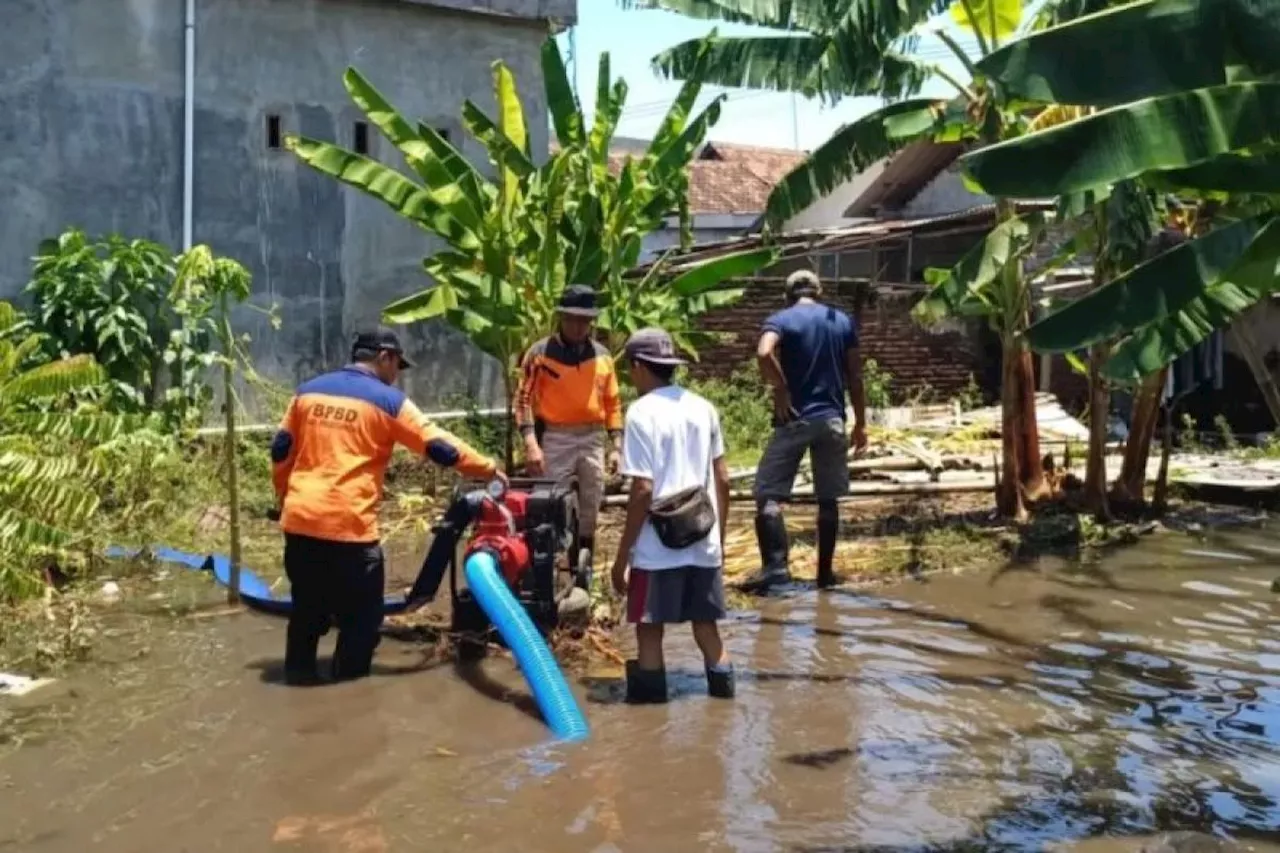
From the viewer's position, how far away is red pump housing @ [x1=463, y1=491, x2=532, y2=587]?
22.5 feet

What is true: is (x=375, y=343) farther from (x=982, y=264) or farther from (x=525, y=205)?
(x=982, y=264)

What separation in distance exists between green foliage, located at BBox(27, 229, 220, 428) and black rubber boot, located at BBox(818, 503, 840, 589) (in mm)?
5595

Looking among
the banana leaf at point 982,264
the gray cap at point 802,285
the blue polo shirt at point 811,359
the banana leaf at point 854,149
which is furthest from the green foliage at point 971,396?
the blue polo shirt at point 811,359

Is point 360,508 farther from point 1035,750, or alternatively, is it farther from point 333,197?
point 333,197

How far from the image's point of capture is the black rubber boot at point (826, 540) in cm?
899

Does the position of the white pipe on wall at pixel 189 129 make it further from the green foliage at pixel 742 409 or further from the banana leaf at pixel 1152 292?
the banana leaf at pixel 1152 292

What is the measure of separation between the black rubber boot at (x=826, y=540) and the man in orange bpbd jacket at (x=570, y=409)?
5.32 feet

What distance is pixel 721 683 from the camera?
6.52m

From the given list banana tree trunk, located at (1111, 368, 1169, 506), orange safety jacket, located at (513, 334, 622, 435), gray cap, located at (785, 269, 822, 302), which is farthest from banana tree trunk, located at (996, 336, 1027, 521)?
orange safety jacket, located at (513, 334, 622, 435)

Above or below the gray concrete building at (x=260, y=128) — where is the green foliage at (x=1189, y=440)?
below

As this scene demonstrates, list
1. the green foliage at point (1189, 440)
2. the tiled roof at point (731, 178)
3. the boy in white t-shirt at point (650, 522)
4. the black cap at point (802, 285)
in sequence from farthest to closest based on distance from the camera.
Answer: the tiled roof at point (731, 178) → the green foliage at point (1189, 440) → the black cap at point (802, 285) → the boy in white t-shirt at point (650, 522)

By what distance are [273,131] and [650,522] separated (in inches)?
363

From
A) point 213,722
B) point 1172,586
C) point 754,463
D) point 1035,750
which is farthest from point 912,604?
point 754,463

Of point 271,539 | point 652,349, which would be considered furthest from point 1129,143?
point 271,539
